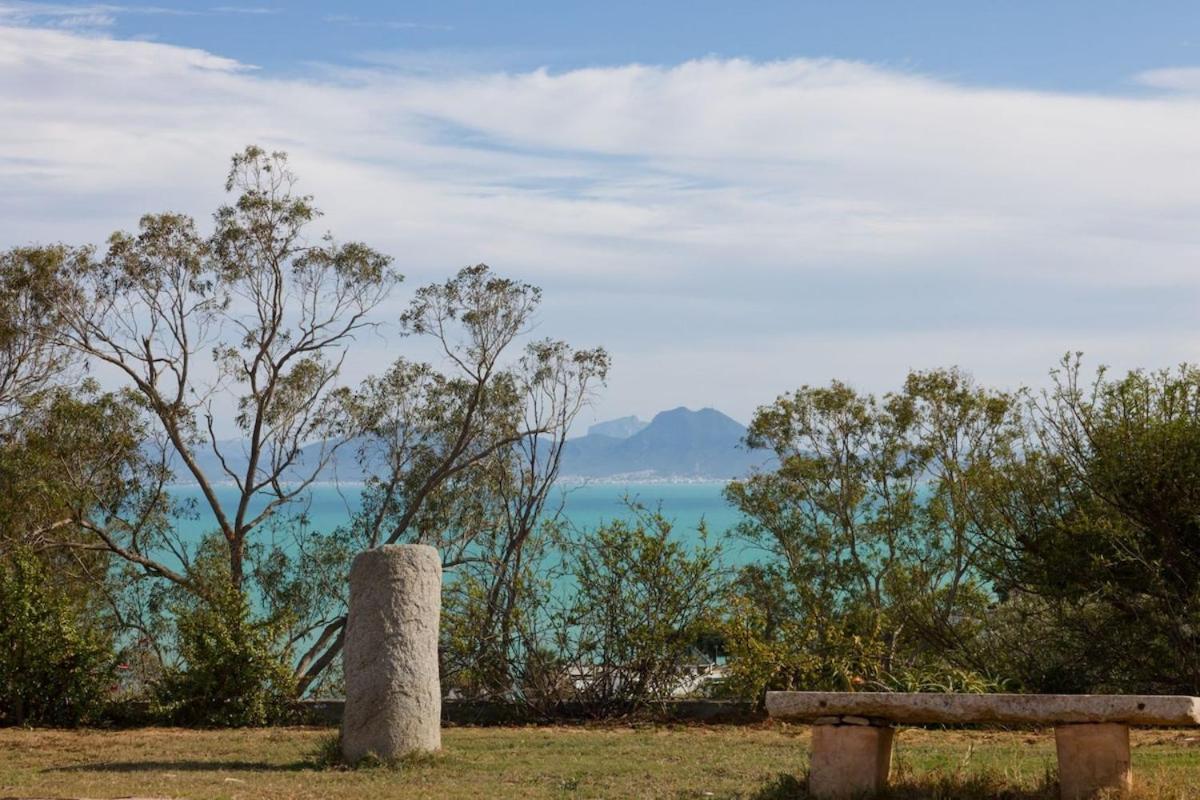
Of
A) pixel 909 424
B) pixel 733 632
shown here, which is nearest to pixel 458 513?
pixel 909 424

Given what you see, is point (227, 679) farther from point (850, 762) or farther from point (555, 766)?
point (850, 762)

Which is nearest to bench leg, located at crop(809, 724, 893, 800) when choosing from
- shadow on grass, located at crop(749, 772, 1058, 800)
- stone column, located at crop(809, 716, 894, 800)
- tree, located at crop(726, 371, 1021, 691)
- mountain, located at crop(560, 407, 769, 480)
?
stone column, located at crop(809, 716, 894, 800)

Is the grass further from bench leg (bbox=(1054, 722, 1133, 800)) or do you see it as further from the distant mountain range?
the distant mountain range

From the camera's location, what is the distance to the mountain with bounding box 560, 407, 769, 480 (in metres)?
140

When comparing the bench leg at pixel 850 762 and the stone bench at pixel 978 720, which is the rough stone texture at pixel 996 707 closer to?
the stone bench at pixel 978 720

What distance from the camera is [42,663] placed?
1370 cm

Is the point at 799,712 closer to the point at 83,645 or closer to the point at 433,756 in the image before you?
the point at 433,756

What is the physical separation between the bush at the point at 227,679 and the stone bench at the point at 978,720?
23.6ft

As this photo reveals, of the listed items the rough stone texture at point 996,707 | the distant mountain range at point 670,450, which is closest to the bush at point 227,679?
the rough stone texture at point 996,707

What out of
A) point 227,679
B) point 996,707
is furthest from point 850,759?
point 227,679

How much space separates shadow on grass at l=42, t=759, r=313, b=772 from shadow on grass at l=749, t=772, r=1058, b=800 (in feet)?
12.9

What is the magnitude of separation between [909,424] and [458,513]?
8121 millimetres

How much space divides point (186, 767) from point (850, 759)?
5261 millimetres

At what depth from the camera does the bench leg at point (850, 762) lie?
25.8 feet
